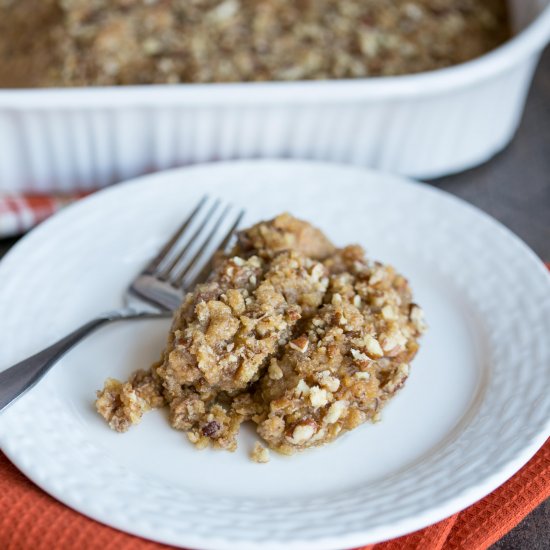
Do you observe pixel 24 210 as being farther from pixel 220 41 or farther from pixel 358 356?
pixel 358 356

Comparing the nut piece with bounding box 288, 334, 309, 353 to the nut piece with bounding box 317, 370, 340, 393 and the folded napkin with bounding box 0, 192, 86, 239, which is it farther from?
the folded napkin with bounding box 0, 192, 86, 239

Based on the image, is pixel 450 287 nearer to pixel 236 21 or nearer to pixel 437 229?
pixel 437 229

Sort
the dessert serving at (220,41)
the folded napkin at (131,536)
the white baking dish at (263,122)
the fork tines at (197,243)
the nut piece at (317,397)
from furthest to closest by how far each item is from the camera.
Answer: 1. the dessert serving at (220,41)
2. the white baking dish at (263,122)
3. the fork tines at (197,243)
4. the nut piece at (317,397)
5. the folded napkin at (131,536)

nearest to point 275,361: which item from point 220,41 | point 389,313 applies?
point 389,313

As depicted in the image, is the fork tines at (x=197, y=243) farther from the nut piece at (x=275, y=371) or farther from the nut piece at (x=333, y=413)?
the nut piece at (x=333, y=413)

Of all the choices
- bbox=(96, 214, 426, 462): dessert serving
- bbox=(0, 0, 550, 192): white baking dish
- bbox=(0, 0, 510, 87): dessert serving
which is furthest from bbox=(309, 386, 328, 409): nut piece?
bbox=(0, 0, 510, 87): dessert serving

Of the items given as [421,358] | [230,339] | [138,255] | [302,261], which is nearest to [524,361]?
[421,358]

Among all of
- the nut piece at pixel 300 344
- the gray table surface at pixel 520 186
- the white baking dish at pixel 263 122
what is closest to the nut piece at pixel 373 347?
the nut piece at pixel 300 344
